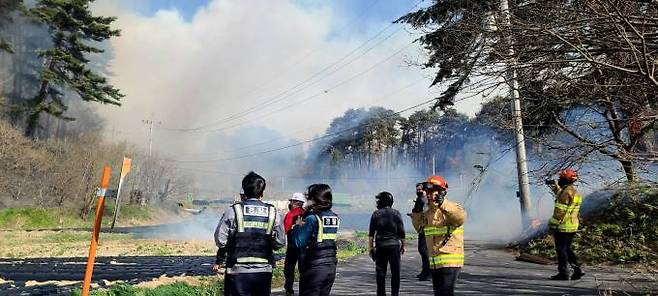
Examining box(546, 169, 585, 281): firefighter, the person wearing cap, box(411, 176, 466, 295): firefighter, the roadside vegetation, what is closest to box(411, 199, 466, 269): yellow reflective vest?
box(411, 176, 466, 295): firefighter

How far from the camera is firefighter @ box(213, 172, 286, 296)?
4262 millimetres

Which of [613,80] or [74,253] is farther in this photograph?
[74,253]

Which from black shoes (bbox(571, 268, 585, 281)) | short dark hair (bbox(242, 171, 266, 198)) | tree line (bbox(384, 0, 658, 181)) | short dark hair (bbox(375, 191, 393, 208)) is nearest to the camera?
tree line (bbox(384, 0, 658, 181))

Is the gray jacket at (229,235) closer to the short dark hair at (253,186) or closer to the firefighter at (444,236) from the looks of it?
the short dark hair at (253,186)

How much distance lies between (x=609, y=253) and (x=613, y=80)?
21.3ft

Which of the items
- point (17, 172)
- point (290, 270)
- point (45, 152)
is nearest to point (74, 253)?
point (290, 270)

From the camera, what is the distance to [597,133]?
5660 millimetres

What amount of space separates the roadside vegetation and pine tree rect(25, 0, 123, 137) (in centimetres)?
3615

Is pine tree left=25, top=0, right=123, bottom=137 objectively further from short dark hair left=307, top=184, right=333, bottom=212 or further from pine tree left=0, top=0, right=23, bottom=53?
short dark hair left=307, top=184, right=333, bottom=212

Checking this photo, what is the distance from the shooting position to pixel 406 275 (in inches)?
354

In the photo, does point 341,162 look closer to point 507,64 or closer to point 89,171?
point 89,171

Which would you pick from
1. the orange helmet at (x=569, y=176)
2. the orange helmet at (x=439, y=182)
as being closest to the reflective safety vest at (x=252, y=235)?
the orange helmet at (x=439, y=182)

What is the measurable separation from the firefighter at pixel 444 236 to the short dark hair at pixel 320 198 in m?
0.92

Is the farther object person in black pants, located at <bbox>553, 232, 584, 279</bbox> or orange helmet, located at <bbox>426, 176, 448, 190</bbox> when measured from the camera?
person in black pants, located at <bbox>553, 232, 584, 279</bbox>
